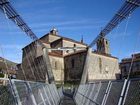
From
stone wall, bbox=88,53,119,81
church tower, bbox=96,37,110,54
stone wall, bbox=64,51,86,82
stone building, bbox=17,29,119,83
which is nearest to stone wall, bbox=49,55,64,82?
stone building, bbox=17,29,119,83

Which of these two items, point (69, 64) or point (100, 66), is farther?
point (69, 64)

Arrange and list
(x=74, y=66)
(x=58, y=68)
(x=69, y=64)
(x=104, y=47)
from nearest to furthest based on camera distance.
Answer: (x=74, y=66), (x=58, y=68), (x=69, y=64), (x=104, y=47)

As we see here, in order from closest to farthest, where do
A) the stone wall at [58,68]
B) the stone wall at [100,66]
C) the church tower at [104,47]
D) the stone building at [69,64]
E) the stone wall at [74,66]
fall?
the stone wall at [100,66] < the stone wall at [74,66] < the stone building at [69,64] < the stone wall at [58,68] < the church tower at [104,47]

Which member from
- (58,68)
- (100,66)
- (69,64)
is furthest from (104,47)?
(58,68)

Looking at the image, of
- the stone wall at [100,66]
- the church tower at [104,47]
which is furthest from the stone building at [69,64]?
the church tower at [104,47]

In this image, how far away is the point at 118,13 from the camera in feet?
56.9

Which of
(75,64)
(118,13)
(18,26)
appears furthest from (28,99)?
(75,64)

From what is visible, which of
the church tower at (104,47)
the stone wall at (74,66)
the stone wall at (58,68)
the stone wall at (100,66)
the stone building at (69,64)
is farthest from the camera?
the church tower at (104,47)

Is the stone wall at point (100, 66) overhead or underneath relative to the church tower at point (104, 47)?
underneath

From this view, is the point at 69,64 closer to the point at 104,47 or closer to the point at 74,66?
the point at 74,66

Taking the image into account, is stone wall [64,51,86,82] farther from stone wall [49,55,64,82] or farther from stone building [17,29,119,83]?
stone wall [49,55,64,82]

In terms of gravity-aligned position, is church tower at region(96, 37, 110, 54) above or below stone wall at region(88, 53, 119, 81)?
above

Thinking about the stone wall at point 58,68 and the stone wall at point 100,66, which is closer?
the stone wall at point 100,66

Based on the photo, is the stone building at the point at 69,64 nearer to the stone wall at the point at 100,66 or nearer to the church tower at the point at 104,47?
the stone wall at the point at 100,66
